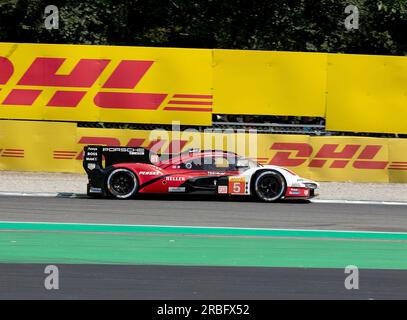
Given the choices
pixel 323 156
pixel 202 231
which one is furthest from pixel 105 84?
pixel 202 231

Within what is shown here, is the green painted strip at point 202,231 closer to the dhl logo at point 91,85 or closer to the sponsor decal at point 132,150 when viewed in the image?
the sponsor decal at point 132,150

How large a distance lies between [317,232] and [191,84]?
7341 millimetres

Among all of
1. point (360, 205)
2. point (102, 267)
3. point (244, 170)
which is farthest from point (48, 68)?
point (102, 267)

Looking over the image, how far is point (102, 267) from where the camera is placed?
965cm

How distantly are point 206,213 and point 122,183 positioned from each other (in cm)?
222

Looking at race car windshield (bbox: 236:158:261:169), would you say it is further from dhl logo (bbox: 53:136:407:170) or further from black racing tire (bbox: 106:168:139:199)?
dhl logo (bbox: 53:136:407:170)

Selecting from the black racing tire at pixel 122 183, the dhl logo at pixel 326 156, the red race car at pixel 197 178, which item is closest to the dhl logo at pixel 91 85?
the dhl logo at pixel 326 156

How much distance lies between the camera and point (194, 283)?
348 inches

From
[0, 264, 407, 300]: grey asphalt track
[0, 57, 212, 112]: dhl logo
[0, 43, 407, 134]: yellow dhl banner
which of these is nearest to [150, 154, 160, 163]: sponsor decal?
[0, 43, 407, 134]: yellow dhl banner

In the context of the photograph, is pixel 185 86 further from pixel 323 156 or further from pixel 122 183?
pixel 122 183

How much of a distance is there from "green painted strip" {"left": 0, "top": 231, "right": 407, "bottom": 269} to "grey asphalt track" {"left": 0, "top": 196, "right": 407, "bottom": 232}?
4.33 feet

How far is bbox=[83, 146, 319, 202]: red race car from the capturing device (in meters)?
16.0

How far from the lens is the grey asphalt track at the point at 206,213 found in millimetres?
13531

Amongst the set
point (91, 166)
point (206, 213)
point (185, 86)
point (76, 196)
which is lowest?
point (206, 213)
